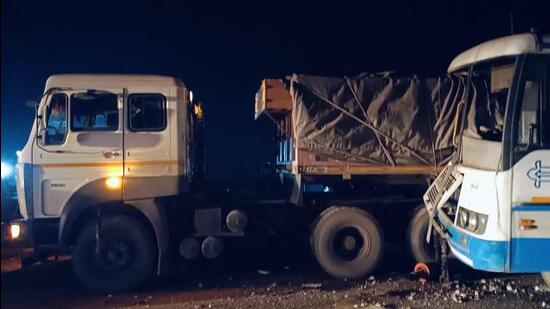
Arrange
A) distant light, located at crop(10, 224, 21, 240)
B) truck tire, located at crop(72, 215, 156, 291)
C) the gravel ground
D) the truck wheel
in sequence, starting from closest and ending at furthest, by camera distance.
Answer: the gravel ground, distant light, located at crop(10, 224, 21, 240), truck tire, located at crop(72, 215, 156, 291), the truck wheel

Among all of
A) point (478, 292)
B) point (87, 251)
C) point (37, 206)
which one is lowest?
point (478, 292)

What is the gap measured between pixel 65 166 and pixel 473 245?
562cm

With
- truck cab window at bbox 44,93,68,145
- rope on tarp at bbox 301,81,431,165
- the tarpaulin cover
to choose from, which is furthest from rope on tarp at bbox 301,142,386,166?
truck cab window at bbox 44,93,68,145

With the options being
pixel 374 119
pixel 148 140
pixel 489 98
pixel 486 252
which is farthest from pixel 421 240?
pixel 148 140

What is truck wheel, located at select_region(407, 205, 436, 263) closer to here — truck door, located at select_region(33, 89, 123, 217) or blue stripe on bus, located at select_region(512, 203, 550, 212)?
blue stripe on bus, located at select_region(512, 203, 550, 212)

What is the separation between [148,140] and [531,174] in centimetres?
512

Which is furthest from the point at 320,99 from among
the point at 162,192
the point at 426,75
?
the point at 162,192

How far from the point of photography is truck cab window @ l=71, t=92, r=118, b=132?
7.01 meters

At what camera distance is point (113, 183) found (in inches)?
277

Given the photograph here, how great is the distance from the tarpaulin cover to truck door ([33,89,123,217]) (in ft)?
9.54

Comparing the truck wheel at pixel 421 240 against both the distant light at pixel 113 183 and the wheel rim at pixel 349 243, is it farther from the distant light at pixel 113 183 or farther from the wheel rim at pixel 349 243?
the distant light at pixel 113 183

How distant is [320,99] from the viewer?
7613 mm

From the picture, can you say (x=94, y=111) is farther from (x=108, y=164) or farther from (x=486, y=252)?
(x=486, y=252)

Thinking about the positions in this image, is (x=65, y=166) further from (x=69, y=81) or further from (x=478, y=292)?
(x=478, y=292)
